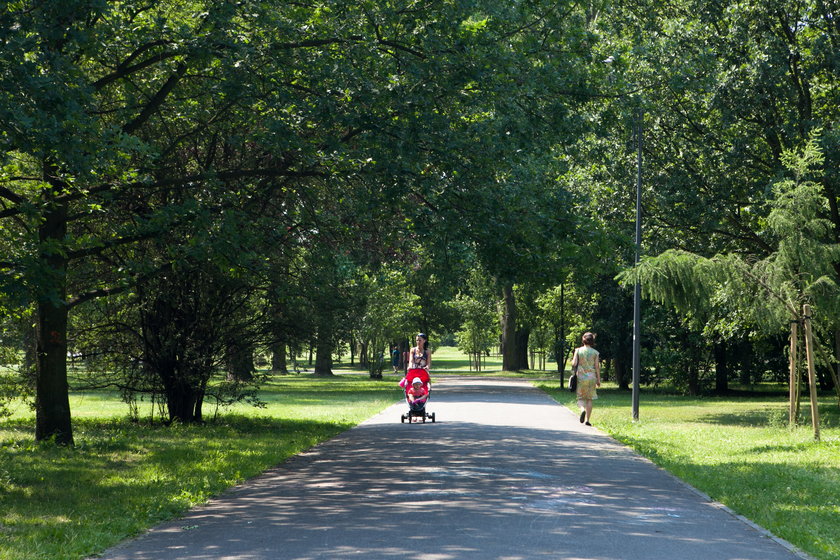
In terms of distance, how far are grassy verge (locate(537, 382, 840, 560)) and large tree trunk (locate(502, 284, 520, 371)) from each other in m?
35.1

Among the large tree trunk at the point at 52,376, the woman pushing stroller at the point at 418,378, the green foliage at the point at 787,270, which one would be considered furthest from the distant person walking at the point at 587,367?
the large tree trunk at the point at 52,376

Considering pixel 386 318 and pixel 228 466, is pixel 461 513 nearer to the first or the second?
pixel 228 466

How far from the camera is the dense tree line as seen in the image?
12.2 m

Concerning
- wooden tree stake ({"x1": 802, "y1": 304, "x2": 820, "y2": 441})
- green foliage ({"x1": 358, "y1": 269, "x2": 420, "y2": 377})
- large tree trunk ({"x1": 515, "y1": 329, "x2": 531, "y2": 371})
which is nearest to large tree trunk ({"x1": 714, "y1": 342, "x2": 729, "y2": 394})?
green foliage ({"x1": 358, "y1": 269, "x2": 420, "y2": 377})

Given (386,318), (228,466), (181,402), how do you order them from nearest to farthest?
(228,466)
(181,402)
(386,318)

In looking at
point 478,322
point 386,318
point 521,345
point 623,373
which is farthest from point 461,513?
point 521,345

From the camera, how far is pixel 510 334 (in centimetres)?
6562

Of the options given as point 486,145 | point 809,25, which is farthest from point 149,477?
point 809,25

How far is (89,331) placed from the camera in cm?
1966

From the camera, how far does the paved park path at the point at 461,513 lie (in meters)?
7.32

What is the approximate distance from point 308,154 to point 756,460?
7609 mm

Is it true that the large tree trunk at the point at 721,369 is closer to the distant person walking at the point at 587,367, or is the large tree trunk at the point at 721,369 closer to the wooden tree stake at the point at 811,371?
the distant person walking at the point at 587,367

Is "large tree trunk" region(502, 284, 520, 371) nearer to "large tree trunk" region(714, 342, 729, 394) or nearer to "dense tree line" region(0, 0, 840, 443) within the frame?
"large tree trunk" region(714, 342, 729, 394)

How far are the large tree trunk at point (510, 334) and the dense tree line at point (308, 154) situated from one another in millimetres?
37630
